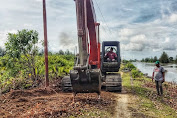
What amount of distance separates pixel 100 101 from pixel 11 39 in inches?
246

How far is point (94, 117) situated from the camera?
609cm

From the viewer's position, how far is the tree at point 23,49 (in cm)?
1038

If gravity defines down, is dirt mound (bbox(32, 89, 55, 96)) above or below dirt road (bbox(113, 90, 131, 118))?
above

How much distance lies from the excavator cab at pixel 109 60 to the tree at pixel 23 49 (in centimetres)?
427

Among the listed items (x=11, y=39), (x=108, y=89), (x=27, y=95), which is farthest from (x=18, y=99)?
(x=108, y=89)

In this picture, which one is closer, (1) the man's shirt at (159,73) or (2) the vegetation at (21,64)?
(1) the man's shirt at (159,73)

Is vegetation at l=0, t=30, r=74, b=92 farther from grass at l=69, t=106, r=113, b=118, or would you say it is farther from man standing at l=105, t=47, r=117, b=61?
grass at l=69, t=106, r=113, b=118

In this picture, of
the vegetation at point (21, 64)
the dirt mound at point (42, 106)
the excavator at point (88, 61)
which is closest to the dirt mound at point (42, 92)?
the dirt mound at point (42, 106)

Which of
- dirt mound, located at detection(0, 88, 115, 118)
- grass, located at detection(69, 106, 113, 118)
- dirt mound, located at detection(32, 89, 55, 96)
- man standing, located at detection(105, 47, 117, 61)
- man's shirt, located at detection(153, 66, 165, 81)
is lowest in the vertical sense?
grass, located at detection(69, 106, 113, 118)

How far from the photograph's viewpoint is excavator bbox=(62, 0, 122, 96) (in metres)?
6.89

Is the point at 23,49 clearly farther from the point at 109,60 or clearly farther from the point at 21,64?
the point at 109,60

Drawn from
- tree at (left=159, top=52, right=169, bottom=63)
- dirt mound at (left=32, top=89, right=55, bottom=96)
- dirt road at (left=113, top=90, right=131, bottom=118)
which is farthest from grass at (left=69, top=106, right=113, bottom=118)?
tree at (left=159, top=52, right=169, bottom=63)

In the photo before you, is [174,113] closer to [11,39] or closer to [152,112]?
[152,112]

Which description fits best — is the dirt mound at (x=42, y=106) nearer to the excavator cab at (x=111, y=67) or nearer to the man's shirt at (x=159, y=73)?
the excavator cab at (x=111, y=67)
